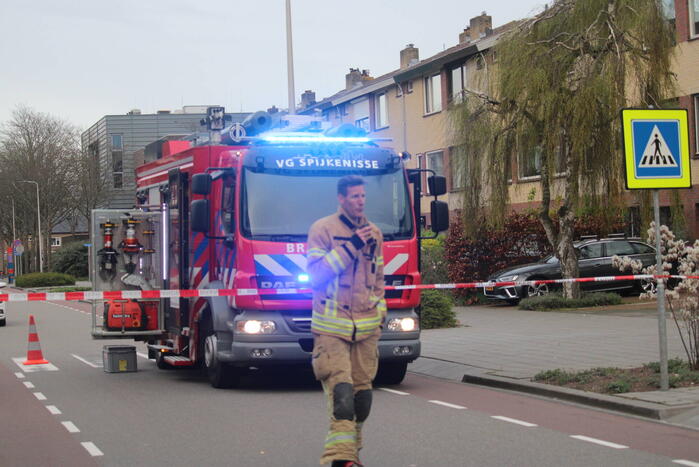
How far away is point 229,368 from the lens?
12117 millimetres

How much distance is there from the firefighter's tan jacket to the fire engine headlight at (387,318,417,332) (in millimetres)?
4933

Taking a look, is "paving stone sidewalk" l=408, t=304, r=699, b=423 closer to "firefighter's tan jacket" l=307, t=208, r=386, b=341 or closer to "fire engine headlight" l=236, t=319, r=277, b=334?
"fire engine headlight" l=236, t=319, r=277, b=334

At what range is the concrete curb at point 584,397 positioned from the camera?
9.47 meters

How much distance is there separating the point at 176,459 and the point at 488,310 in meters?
18.3

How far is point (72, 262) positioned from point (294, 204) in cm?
6300

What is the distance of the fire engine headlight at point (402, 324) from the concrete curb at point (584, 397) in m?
1.10

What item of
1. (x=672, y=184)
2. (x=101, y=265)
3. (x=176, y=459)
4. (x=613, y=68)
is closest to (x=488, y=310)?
(x=613, y=68)

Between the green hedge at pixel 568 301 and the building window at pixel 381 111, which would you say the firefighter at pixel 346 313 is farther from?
the building window at pixel 381 111

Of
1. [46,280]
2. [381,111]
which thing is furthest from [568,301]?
[46,280]

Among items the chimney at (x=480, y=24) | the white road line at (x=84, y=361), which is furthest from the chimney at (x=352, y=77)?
the white road line at (x=84, y=361)

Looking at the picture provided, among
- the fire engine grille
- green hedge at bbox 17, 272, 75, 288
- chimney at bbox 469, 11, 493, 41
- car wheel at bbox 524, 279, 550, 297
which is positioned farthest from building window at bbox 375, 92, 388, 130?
→ the fire engine grille

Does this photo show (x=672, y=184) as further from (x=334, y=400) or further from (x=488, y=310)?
(x=488, y=310)

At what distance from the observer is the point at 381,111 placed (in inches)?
1865

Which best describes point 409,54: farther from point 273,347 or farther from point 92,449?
point 92,449
